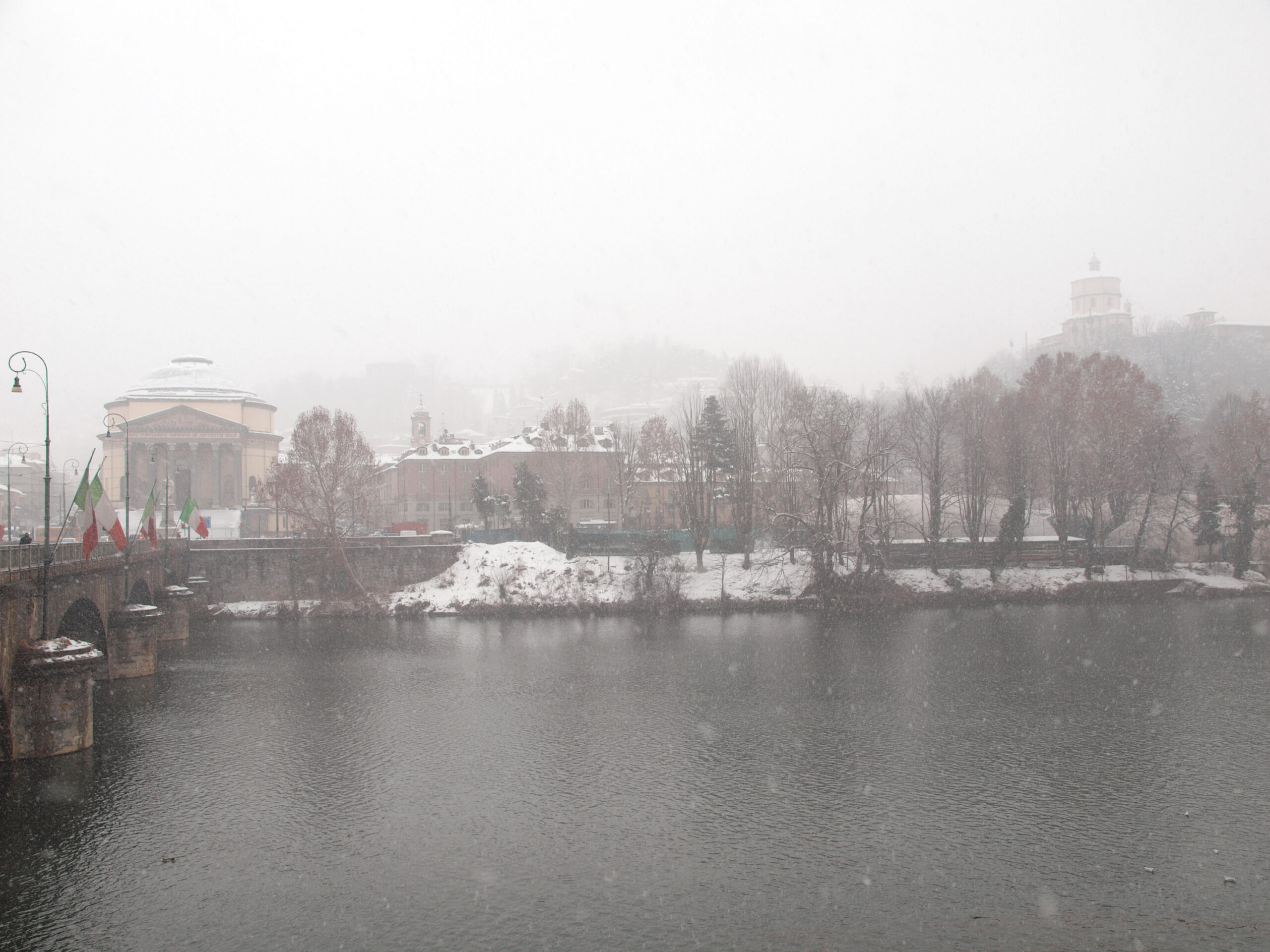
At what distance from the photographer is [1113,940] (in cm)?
1139

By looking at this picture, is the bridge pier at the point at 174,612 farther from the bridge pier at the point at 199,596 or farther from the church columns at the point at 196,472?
the church columns at the point at 196,472

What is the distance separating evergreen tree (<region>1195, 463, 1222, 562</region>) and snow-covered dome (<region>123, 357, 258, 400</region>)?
7336 cm

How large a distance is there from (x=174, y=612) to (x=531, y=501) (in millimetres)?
20055

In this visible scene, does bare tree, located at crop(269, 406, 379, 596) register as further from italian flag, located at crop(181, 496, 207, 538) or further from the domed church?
the domed church

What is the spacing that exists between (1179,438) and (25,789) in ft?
163

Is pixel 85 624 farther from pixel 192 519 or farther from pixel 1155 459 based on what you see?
pixel 1155 459

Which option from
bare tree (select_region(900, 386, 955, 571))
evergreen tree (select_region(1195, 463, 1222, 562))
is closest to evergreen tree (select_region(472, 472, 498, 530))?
bare tree (select_region(900, 386, 955, 571))

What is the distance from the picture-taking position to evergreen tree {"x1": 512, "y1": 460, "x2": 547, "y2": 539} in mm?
50250

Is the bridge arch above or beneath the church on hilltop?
beneath

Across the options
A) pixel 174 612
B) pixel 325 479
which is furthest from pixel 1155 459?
pixel 174 612

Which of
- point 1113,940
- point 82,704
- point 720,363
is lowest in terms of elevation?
point 1113,940

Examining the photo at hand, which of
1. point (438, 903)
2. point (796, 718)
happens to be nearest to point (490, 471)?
point (796, 718)

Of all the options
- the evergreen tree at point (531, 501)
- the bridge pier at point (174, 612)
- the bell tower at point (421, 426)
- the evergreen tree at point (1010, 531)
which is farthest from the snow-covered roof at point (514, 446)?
the bridge pier at point (174, 612)

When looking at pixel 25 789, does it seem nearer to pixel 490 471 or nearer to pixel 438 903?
pixel 438 903
